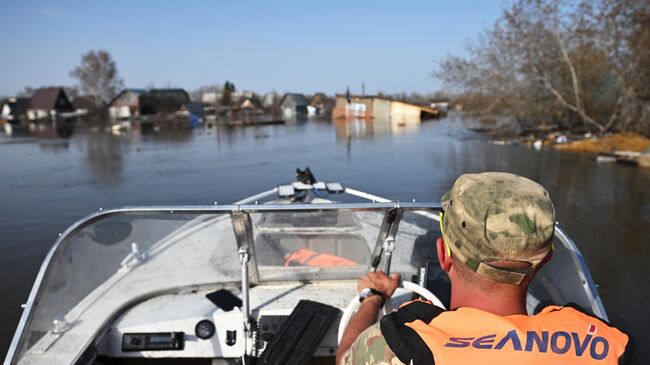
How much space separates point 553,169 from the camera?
16141mm

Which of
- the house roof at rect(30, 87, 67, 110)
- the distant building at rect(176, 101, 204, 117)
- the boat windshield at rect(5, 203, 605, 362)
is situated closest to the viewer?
the boat windshield at rect(5, 203, 605, 362)

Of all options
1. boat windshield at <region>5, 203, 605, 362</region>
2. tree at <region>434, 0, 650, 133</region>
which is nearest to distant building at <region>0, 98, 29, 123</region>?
tree at <region>434, 0, 650, 133</region>

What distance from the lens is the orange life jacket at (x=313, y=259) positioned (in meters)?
3.27

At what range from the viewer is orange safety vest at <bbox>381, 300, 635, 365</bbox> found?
3.74 ft

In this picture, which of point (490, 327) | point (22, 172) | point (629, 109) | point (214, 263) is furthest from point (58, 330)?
point (629, 109)

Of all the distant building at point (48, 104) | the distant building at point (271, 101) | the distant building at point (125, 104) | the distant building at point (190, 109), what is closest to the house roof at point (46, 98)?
the distant building at point (48, 104)

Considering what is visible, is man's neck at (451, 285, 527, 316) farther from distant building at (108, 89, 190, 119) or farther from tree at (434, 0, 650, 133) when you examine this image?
distant building at (108, 89, 190, 119)

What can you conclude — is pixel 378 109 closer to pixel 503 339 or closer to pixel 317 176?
pixel 317 176

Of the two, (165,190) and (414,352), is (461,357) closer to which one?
(414,352)

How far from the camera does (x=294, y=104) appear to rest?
105562mm

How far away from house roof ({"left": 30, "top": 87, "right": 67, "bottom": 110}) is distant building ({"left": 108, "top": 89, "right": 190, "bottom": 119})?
969 cm

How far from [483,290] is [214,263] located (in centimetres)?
236

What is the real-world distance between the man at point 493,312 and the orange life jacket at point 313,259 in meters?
1.91

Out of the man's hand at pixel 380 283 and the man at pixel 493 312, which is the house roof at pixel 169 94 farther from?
the man at pixel 493 312
